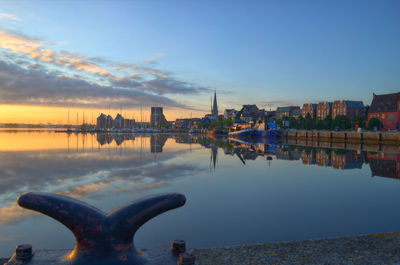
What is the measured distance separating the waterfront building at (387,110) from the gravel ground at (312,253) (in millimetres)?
84401

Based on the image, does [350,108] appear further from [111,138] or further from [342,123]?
[111,138]

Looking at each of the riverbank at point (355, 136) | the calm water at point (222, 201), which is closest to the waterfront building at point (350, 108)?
the riverbank at point (355, 136)

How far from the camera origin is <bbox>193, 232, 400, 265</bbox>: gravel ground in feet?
16.6

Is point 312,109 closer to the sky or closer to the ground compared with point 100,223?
closer to the sky

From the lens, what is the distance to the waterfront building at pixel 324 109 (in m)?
131

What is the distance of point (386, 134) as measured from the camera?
52469 millimetres

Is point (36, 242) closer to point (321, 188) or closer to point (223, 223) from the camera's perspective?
point (223, 223)

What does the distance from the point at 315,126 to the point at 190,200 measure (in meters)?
99.5

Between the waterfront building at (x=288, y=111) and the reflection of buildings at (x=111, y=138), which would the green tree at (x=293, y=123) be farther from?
the reflection of buildings at (x=111, y=138)

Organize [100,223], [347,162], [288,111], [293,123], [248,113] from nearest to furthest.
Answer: [100,223]
[347,162]
[293,123]
[288,111]
[248,113]

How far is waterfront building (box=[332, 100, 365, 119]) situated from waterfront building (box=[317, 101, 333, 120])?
4294 millimetres

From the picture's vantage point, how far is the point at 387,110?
80062 mm

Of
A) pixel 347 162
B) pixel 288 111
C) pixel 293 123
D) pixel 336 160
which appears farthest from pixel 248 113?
pixel 347 162

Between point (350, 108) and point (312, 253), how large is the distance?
437 feet
